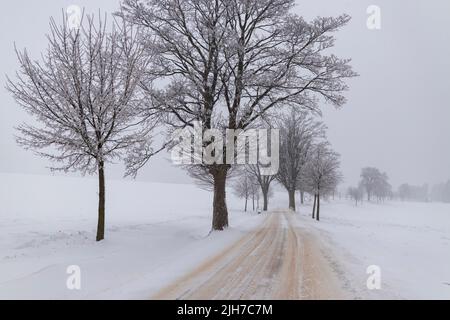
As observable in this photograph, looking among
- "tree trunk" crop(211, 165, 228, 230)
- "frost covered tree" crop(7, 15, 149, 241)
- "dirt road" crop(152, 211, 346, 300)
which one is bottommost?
"dirt road" crop(152, 211, 346, 300)

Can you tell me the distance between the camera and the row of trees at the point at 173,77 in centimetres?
1052

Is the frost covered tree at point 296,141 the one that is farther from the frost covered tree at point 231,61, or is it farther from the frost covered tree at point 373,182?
the frost covered tree at point 373,182

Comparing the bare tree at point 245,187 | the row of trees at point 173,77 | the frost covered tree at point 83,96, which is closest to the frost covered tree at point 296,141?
the bare tree at point 245,187

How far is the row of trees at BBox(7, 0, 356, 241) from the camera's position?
10.5 metres

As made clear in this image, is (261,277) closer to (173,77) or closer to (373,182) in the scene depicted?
(173,77)

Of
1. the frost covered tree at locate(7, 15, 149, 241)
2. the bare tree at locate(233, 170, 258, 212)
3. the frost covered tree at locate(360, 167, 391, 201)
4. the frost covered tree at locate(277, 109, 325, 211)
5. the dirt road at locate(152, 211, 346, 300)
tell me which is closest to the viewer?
the dirt road at locate(152, 211, 346, 300)

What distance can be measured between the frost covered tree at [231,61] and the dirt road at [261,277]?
22.1 feet

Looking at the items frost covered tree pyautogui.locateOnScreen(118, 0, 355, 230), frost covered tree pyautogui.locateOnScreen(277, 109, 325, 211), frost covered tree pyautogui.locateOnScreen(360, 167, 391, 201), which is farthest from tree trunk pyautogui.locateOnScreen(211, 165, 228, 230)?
frost covered tree pyautogui.locateOnScreen(360, 167, 391, 201)

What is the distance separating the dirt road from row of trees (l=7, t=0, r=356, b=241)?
19.7 feet

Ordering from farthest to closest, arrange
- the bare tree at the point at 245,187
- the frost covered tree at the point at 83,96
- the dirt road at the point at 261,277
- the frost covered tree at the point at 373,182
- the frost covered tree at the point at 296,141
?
the frost covered tree at the point at 373,182 → the bare tree at the point at 245,187 → the frost covered tree at the point at 296,141 → the frost covered tree at the point at 83,96 → the dirt road at the point at 261,277

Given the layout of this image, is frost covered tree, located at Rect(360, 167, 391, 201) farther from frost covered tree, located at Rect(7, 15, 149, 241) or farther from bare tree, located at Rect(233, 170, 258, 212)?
frost covered tree, located at Rect(7, 15, 149, 241)

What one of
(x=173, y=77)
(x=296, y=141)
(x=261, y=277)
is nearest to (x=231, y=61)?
(x=173, y=77)
